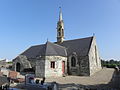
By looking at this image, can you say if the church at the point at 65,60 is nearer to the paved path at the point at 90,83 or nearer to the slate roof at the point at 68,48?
the slate roof at the point at 68,48

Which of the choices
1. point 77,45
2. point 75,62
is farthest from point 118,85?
point 77,45

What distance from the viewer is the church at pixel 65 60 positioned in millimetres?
23047

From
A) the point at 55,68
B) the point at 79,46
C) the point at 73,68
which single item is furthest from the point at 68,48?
the point at 55,68

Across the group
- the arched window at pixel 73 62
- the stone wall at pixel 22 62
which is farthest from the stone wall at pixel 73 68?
the stone wall at pixel 22 62

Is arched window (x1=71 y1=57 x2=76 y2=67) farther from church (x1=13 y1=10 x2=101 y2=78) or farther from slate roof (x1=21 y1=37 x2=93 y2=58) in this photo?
slate roof (x1=21 y1=37 x2=93 y2=58)

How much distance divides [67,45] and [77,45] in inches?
97.1

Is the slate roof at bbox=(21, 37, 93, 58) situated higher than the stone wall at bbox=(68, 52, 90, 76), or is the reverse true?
the slate roof at bbox=(21, 37, 93, 58)

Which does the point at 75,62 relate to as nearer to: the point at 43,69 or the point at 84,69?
the point at 84,69

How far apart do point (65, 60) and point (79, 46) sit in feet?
12.4

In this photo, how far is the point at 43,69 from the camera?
22.5 metres

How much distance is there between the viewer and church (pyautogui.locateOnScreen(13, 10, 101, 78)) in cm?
2305

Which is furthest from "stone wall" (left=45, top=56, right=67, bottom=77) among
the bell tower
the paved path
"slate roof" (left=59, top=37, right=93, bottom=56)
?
the bell tower

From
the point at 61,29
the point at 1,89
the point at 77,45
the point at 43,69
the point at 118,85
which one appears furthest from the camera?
the point at 61,29

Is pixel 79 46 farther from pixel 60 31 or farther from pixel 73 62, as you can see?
pixel 60 31
